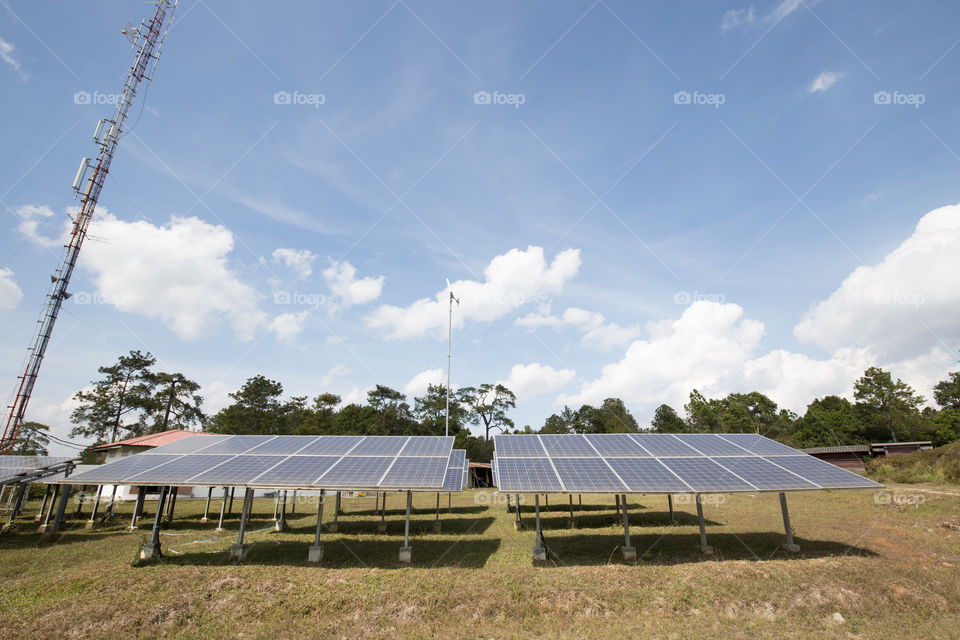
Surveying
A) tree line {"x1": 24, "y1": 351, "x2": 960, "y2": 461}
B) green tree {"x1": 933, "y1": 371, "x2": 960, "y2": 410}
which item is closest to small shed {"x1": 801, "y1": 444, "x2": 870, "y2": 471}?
tree line {"x1": 24, "y1": 351, "x2": 960, "y2": 461}

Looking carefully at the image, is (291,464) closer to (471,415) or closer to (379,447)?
(379,447)

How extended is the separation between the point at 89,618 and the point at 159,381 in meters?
83.0

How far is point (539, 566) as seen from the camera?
52.1 feet

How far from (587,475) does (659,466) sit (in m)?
3.72

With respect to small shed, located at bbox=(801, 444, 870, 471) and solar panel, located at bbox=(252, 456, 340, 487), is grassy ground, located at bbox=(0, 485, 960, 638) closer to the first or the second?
solar panel, located at bbox=(252, 456, 340, 487)

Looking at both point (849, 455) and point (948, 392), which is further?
point (948, 392)

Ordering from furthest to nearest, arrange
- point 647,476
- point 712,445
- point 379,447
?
point 379,447, point 712,445, point 647,476

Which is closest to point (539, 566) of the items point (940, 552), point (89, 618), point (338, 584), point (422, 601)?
point (422, 601)

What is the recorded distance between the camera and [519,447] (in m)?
22.7

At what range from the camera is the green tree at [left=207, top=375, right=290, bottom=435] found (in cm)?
8481

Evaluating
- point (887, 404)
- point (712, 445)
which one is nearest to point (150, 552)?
point (712, 445)

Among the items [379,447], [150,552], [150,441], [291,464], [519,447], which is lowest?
[150,552]

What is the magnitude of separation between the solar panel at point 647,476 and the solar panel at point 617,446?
0.94m

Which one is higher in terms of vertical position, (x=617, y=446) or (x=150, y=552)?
(x=617, y=446)
